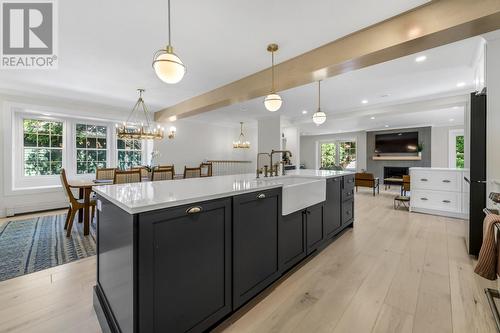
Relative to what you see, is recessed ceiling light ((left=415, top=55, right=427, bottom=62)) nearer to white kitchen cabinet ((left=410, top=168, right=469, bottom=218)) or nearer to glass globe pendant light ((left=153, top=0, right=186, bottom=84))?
white kitchen cabinet ((left=410, top=168, right=469, bottom=218))

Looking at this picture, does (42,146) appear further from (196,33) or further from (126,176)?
(196,33)

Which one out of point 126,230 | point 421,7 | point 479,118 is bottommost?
point 126,230

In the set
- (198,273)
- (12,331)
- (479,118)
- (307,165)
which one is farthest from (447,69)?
(307,165)

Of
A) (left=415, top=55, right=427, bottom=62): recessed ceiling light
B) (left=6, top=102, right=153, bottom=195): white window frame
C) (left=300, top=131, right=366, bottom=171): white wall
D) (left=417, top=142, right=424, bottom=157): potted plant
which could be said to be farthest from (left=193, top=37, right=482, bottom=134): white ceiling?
(left=300, top=131, right=366, bottom=171): white wall

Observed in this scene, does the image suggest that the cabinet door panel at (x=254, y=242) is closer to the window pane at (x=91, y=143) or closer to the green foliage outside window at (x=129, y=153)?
the green foliage outside window at (x=129, y=153)

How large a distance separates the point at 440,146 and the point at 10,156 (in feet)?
43.8

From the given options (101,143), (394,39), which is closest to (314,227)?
(394,39)

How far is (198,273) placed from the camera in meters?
1.36

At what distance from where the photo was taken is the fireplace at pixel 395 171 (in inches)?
377

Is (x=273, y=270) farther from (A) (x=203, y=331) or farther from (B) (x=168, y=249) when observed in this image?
(B) (x=168, y=249)

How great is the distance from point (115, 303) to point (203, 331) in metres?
0.58

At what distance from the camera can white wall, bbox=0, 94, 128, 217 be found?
4.31 meters

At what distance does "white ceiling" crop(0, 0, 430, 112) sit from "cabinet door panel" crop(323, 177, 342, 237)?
183 cm

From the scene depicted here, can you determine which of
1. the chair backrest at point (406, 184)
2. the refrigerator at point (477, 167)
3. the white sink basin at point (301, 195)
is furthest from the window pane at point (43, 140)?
the chair backrest at point (406, 184)
